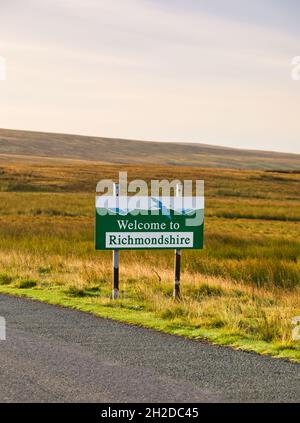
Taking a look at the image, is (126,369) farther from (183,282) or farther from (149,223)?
(183,282)

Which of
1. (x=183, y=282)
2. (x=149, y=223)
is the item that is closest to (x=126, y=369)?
(x=149, y=223)

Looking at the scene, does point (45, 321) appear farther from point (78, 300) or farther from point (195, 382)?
point (195, 382)

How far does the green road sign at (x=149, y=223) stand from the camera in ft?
45.1

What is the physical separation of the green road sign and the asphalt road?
10.9ft

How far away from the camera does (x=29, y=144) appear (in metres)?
196

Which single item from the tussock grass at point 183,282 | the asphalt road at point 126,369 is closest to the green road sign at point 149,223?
the tussock grass at point 183,282

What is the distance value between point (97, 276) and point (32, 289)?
78.6 inches

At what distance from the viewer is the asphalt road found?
7027 mm

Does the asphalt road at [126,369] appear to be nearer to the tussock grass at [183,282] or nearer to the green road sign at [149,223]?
the tussock grass at [183,282]

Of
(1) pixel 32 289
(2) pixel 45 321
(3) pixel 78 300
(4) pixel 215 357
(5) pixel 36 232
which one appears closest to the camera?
(4) pixel 215 357

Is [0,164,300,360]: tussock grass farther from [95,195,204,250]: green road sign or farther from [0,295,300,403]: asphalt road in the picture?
[95,195,204,250]: green road sign

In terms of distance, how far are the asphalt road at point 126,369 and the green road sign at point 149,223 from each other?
131 inches

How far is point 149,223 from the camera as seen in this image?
14008 millimetres

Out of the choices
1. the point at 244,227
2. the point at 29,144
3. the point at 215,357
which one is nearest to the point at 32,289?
the point at 215,357
